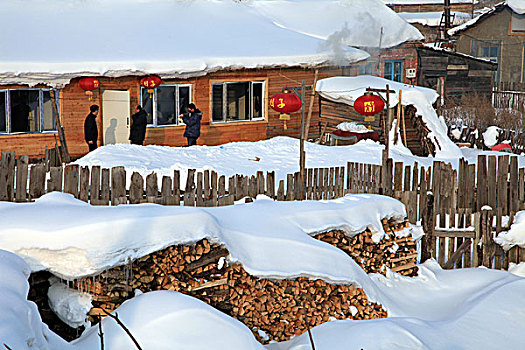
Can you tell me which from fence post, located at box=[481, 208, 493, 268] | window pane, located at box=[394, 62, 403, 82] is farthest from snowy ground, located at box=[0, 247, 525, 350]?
window pane, located at box=[394, 62, 403, 82]

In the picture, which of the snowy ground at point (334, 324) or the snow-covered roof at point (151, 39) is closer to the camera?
the snowy ground at point (334, 324)

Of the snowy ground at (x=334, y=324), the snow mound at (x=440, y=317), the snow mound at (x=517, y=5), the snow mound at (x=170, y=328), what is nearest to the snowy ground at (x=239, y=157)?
the snow mound at (x=440, y=317)

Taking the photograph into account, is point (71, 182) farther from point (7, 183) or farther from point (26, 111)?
point (26, 111)

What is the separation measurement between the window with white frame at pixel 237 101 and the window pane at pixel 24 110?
4.79m

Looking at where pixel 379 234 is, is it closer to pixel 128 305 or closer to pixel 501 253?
pixel 501 253

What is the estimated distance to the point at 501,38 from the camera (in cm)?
4003

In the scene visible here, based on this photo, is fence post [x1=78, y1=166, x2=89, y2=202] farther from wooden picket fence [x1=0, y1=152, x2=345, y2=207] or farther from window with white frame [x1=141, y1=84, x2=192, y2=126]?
window with white frame [x1=141, y1=84, x2=192, y2=126]

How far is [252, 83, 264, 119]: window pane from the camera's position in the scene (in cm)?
2089

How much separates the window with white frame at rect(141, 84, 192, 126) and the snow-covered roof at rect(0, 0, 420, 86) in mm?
854

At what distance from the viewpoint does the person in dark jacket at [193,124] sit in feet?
60.5

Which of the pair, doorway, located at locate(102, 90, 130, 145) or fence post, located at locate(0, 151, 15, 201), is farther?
doorway, located at locate(102, 90, 130, 145)

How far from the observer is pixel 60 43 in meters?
18.3

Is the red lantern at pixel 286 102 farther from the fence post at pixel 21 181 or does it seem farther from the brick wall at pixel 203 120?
the fence post at pixel 21 181

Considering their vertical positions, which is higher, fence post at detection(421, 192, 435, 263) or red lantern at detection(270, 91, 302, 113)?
red lantern at detection(270, 91, 302, 113)
